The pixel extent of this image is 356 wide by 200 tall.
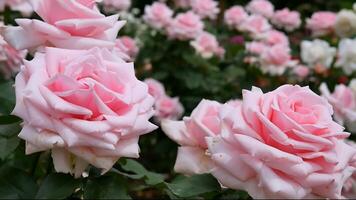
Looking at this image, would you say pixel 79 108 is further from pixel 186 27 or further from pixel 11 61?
pixel 186 27

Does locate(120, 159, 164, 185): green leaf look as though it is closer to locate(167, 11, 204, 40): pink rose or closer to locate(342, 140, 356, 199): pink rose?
locate(342, 140, 356, 199): pink rose

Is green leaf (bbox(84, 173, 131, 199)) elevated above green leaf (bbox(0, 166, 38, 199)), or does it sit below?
above

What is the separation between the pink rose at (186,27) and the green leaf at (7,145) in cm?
142

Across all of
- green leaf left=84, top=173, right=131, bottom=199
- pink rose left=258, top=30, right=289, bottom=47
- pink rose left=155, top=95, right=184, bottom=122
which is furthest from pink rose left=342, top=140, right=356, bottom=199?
pink rose left=258, top=30, right=289, bottom=47

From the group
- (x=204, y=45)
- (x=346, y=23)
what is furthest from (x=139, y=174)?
(x=346, y=23)

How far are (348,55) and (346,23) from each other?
0.32 m

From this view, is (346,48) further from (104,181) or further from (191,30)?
(104,181)

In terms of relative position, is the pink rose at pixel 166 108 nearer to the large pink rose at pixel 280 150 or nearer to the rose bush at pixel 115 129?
the rose bush at pixel 115 129

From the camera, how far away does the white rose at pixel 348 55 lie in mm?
2000

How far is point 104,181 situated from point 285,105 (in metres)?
0.29

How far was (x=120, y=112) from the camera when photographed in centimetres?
76

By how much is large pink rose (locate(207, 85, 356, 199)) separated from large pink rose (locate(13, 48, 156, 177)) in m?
0.12

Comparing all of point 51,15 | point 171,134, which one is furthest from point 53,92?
point 171,134

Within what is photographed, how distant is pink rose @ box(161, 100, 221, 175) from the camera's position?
0.92 meters
